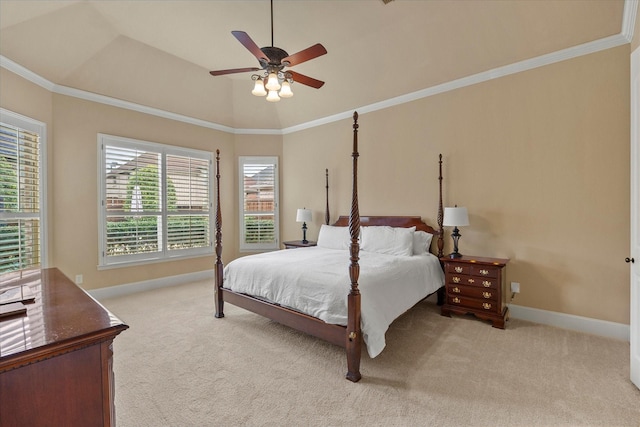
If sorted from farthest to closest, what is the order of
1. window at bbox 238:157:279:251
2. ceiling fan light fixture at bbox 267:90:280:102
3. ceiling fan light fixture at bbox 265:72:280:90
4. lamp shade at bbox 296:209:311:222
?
window at bbox 238:157:279:251 < lamp shade at bbox 296:209:311:222 < ceiling fan light fixture at bbox 267:90:280:102 < ceiling fan light fixture at bbox 265:72:280:90

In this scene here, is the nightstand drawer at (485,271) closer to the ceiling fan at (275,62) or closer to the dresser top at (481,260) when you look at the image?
the dresser top at (481,260)

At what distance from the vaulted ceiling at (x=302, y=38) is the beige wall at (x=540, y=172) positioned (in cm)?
38

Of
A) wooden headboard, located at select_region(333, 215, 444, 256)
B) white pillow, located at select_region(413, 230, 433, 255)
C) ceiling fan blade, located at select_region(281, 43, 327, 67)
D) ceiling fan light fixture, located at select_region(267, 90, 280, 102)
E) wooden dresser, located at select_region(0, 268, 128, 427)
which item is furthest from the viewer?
wooden headboard, located at select_region(333, 215, 444, 256)

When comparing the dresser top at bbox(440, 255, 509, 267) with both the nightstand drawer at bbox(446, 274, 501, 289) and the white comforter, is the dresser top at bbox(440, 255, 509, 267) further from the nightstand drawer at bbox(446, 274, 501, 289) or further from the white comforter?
the white comforter

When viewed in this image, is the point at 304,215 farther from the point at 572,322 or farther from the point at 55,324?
the point at 55,324

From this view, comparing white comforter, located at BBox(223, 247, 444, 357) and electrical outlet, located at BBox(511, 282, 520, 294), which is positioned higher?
white comforter, located at BBox(223, 247, 444, 357)

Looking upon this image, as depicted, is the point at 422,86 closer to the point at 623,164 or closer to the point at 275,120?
the point at 623,164

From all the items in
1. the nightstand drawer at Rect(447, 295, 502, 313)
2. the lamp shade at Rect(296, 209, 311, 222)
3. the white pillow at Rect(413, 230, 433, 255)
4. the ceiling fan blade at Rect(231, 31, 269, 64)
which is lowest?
the nightstand drawer at Rect(447, 295, 502, 313)

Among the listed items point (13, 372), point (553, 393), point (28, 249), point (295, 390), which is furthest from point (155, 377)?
point (553, 393)

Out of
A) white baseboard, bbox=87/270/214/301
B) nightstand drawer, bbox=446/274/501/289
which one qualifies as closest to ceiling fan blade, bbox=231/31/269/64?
nightstand drawer, bbox=446/274/501/289

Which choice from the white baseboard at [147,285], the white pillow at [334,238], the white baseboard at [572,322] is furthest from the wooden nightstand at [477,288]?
the white baseboard at [147,285]

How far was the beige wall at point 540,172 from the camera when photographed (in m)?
3.07

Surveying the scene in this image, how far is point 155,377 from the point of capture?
2.39 metres

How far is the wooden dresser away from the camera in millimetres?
859
